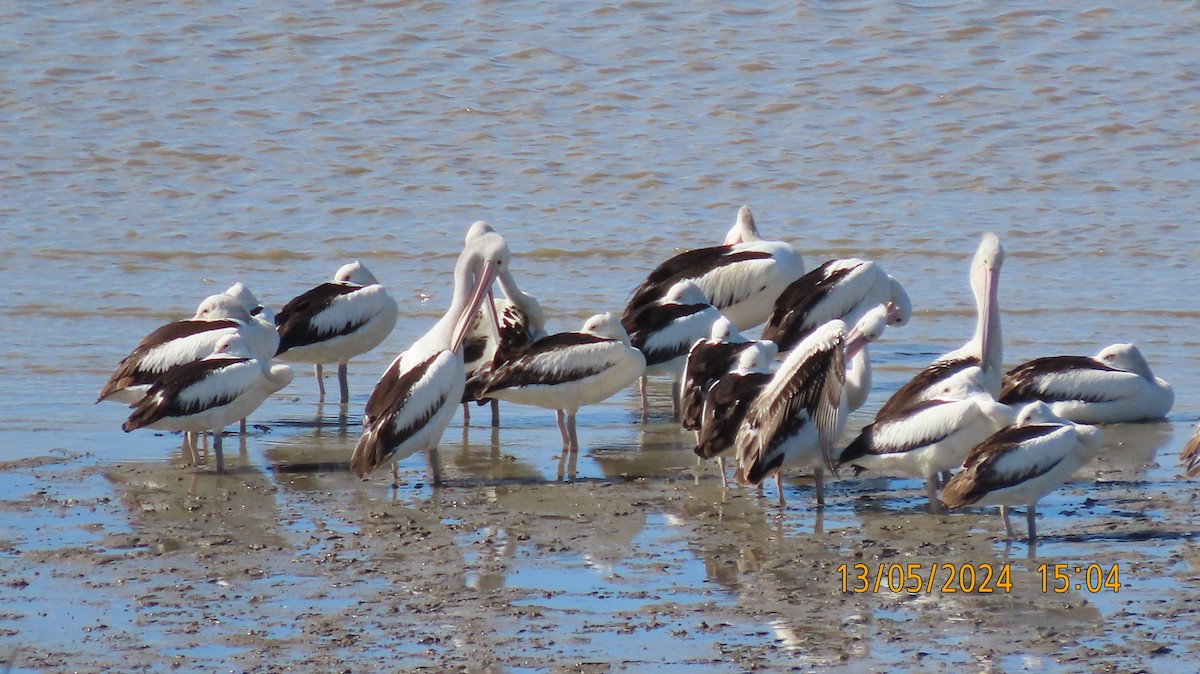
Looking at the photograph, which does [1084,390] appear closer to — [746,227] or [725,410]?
[725,410]

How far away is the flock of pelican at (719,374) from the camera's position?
24.1 feet

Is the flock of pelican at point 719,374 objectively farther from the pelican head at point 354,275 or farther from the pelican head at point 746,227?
the pelican head at point 746,227

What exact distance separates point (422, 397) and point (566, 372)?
1.04 meters

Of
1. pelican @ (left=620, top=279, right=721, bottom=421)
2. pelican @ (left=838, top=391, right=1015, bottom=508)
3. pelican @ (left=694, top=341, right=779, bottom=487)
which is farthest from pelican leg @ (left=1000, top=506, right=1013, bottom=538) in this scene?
pelican @ (left=620, top=279, right=721, bottom=421)

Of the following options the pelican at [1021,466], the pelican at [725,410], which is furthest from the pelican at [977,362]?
the pelican at [1021,466]

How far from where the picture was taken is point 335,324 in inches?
398

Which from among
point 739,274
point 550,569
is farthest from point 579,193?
point 550,569

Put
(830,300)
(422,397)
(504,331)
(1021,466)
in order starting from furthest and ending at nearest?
(830,300), (504,331), (422,397), (1021,466)

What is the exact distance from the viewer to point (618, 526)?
715 centimetres

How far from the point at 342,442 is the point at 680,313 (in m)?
2.19

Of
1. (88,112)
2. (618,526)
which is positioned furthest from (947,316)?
(88,112)

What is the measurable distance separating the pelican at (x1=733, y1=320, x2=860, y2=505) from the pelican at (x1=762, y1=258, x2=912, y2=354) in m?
2.98

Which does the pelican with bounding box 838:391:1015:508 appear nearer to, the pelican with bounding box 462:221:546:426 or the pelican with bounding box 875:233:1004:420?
the pelican with bounding box 875:233:1004:420

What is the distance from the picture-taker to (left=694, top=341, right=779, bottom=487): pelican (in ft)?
25.2
